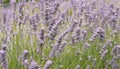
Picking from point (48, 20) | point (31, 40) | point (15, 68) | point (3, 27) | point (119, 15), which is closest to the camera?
point (15, 68)

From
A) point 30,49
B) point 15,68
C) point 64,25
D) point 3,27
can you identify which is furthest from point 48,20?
point 64,25

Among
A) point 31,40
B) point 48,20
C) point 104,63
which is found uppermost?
point 48,20

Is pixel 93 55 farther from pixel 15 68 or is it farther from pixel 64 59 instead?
pixel 15 68

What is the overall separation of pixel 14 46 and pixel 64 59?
0.50m

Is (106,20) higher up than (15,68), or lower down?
higher up

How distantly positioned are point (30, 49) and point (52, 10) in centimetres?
48

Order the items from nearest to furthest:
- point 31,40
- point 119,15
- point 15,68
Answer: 1. point 15,68
2. point 31,40
3. point 119,15

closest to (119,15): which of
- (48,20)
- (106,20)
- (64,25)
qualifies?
(106,20)

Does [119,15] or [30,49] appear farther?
[119,15]

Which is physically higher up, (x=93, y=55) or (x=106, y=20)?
(x=106, y=20)

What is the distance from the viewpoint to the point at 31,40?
2.83 meters

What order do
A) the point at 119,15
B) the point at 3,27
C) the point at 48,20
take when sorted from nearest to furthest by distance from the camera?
the point at 48,20 < the point at 3,27 < the point at 119,15

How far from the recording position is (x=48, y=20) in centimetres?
266

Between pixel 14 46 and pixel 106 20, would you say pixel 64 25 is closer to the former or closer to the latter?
pixel 106 20
